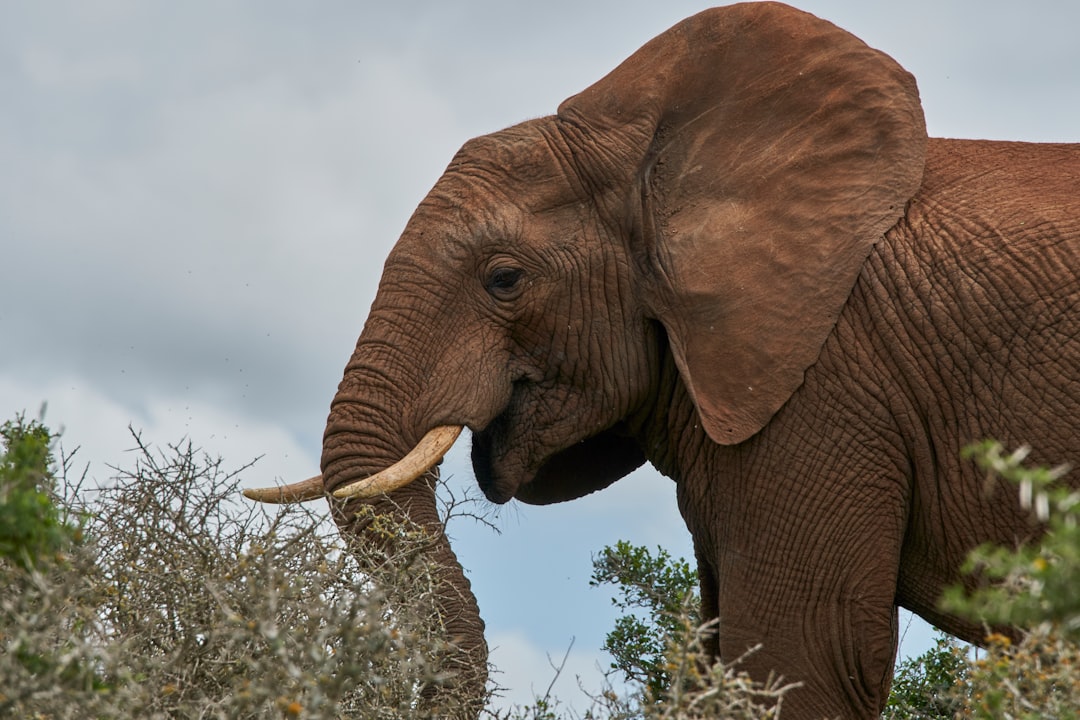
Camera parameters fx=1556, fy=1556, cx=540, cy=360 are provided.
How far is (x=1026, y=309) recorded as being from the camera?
6406 mm

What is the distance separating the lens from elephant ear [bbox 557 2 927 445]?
6621mm

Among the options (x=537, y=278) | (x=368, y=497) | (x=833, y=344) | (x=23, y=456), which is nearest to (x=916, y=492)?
(x=833, y=344)

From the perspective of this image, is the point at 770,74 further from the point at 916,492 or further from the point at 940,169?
the point at 916,492

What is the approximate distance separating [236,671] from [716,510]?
97.9 inches

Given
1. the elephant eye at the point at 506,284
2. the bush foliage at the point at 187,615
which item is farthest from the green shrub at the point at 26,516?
the elephant eye at the point at 506,284

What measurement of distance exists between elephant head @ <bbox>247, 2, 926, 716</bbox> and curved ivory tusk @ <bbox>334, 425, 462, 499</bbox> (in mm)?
18

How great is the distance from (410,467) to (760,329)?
1.60 metres

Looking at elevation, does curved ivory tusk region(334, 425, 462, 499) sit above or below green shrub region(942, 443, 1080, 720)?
above

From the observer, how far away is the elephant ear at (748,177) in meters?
6.62

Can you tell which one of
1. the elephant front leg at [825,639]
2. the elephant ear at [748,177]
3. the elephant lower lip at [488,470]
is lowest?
the elephant front leg at [825,639]

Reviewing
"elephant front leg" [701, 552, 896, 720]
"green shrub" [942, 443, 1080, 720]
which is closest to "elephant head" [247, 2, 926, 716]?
"elephant front leg" [701, 552, 896, 720]

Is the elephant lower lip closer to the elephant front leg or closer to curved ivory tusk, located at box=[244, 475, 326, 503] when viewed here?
curved ivory tusk, located at box=[244, 475, 326, 503]

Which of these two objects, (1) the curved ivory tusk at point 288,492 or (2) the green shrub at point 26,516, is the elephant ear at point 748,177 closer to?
(1) the curved ivory tusk at point 288,492

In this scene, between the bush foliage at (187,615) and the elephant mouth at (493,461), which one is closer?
the bush foliage at (187,615)
